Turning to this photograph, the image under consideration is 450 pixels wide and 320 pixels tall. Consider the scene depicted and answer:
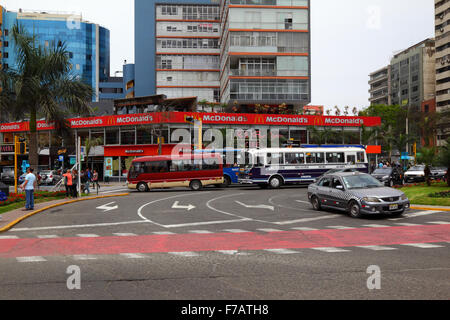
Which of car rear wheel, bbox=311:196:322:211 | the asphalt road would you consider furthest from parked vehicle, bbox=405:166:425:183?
the asphalt road

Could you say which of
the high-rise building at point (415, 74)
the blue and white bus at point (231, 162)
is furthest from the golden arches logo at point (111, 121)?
the high-rise building at point (415, 74)

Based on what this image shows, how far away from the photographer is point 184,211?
17.6 metres

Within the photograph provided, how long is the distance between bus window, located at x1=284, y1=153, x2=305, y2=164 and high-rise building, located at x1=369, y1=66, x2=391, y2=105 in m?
103

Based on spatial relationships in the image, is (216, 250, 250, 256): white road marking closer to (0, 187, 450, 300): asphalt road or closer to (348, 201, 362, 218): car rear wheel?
(0, 187, 450, 300): asphalt road

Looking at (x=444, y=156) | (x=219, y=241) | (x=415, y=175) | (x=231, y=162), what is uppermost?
(x=444, y=156)

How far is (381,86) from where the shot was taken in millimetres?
133250

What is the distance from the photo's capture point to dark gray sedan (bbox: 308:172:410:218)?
14094mm

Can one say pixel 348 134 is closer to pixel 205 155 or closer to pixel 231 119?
pixel 231 119

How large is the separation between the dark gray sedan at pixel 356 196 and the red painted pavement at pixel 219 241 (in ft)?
6.65

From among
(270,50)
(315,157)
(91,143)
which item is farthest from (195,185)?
(270,50)

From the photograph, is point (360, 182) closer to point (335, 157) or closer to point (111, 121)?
point (335, 157)

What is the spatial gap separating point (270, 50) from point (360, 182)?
140 ft

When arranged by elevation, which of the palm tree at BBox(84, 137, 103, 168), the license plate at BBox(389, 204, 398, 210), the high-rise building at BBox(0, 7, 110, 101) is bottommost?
the license plate at BBox(389, 204, 398, 210)
